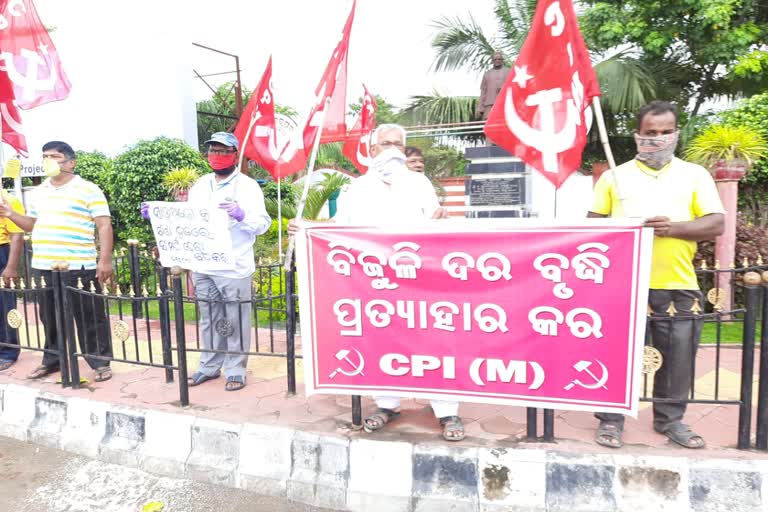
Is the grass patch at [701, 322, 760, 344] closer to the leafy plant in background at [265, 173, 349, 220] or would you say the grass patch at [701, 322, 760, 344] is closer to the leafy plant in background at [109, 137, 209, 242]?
the leafy plant in background at [265, 173, 349, 220]

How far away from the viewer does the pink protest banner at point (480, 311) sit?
8.50ft

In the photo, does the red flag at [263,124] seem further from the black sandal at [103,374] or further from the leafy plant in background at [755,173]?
the leafy plant in background at [755,173]

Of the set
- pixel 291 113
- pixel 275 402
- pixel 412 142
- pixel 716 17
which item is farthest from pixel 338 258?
pixel 291 113

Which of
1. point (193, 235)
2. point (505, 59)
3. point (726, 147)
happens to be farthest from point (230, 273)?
point (505, 59)

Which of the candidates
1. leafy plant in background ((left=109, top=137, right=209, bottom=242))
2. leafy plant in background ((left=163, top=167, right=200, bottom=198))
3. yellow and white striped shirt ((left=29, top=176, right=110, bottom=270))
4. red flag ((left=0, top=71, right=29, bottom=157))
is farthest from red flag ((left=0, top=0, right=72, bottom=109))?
leafy plant in background ((left=109, top=137, right=209, bottom=242))

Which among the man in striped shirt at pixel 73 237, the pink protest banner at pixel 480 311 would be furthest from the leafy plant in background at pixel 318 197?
the pink protest banner at pixel 480 311

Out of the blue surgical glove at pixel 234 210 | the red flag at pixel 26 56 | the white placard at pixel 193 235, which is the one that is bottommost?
the white placard at pixel 193 235

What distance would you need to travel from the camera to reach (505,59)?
13.9 meters

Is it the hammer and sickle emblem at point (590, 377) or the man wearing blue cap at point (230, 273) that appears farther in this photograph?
the man wearing blue cap at point (230, 273)

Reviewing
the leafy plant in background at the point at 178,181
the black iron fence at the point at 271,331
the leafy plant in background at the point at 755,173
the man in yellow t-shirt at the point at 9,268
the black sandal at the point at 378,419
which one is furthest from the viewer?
the leafy plant in background at the point at 178,181

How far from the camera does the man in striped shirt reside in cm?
409

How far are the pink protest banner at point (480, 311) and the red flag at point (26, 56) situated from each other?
3.15 metres

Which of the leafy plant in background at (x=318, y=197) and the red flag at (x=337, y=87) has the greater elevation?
the red flag at (x=337, y=87)

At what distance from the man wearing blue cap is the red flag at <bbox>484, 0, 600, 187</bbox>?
1.79 metres
